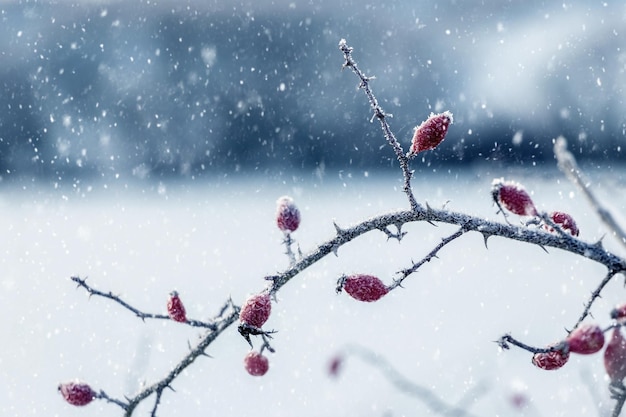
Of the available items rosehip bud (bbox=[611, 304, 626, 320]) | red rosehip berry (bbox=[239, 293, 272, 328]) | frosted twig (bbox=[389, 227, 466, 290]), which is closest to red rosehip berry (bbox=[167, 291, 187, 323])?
red rosehip berry (bbox=[239, 293, 272, 328])

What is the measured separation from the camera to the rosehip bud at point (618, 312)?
627mm

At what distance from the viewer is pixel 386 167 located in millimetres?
6414

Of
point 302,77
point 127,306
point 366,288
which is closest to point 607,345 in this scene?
point 366,288

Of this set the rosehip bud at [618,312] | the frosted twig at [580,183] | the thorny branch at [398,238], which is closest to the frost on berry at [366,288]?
the thorny branch at [398,238]

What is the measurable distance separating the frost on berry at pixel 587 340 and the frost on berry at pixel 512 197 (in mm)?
140

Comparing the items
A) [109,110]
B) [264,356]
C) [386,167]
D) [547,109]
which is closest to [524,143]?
[547,109]

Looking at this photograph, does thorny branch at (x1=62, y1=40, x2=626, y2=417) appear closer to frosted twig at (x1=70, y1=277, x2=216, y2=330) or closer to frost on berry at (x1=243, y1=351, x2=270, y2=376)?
frosted twig at (x1=70, y1=277, x2=216, y2=330)

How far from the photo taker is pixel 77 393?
1105 millimetres

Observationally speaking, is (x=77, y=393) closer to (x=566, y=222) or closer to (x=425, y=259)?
(x=425, y=259)

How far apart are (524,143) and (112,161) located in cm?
366

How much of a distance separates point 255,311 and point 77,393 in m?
0.44

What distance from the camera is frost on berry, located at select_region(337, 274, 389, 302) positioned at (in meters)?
0.86

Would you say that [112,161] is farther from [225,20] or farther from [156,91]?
[225,20]

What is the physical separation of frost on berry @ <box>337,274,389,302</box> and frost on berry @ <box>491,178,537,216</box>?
0.18 meters
